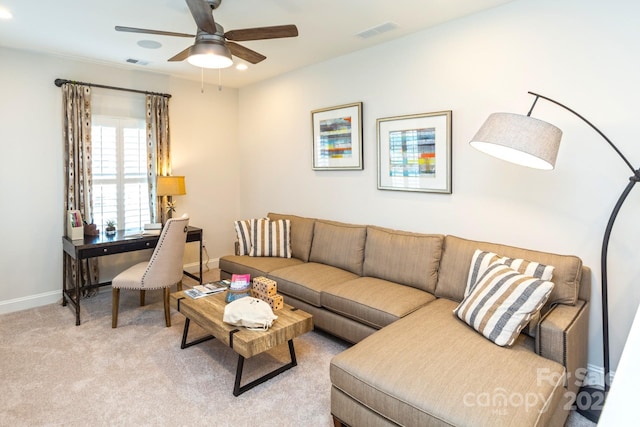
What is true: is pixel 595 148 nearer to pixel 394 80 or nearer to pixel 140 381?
pixel 394 80

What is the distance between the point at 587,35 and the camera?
91.1 inches

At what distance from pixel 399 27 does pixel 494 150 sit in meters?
1.45

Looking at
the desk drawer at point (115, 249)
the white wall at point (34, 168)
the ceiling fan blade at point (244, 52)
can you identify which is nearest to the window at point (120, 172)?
the white wall at point (34, 168)

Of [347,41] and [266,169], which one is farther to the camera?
[266,169]

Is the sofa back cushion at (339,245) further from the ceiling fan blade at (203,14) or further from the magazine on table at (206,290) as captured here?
the ceiling fan blade at (203,14)

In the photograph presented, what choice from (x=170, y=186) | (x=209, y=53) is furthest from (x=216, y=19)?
(x=170, y=186)

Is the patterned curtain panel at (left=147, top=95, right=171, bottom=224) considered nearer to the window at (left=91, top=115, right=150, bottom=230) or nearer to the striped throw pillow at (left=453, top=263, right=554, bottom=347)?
the window at (left=91, top=115, right=150, bottom=230)

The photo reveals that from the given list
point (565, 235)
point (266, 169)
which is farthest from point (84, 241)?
point (565, 235)

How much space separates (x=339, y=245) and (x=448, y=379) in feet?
6.64

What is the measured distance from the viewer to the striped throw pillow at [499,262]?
2228 millimetres

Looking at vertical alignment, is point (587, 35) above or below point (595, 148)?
above

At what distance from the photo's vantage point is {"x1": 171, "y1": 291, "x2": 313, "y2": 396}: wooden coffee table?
2188 mm

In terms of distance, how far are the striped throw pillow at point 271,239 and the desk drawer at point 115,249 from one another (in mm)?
1092

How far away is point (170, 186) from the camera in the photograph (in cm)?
434
